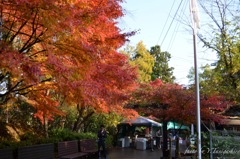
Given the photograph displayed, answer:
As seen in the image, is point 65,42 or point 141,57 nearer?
point 65,42

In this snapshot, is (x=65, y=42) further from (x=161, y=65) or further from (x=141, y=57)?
(x=161, y=65)

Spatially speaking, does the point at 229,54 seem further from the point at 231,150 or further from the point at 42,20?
the point at 42,20

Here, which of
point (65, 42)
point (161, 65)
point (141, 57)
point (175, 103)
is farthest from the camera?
point (161, 65)

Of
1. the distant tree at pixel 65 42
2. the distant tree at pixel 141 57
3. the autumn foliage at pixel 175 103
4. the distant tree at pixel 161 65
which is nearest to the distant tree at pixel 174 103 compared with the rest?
the autumn foliage at pixel 175 103

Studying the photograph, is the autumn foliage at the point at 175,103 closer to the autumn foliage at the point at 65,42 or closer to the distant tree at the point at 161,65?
the autumn foliage at the point at 65,42

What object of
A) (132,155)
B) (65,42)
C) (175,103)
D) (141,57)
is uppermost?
(141,57)

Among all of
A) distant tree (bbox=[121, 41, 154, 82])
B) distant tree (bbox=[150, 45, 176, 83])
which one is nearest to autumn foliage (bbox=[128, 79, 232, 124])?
distant tree (bbox=[121, 41, 154, 82])

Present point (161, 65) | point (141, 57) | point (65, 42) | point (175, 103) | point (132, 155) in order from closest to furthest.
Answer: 1. point (65, 42)
2. point (175, 103)
3. point (132, 155)
4. point (141, 57)
5. point (161, 65)

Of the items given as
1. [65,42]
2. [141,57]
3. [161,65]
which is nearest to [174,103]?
[65,42]

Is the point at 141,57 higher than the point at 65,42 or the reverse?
higher

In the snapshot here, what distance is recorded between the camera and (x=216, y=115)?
14.2 m

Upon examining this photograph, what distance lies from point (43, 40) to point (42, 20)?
99cm

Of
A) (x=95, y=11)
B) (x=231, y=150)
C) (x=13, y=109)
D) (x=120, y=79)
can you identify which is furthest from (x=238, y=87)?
(x=13, y=109)

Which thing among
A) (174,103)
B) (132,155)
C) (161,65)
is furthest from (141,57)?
(161,65)
